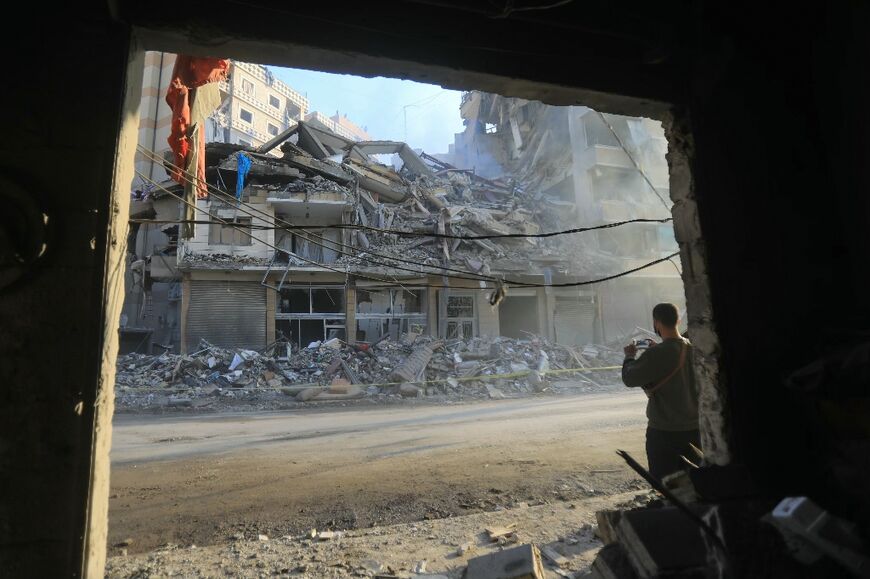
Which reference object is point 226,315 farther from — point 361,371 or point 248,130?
point 248,130

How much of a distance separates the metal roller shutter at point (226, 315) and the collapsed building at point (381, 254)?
0.15ft

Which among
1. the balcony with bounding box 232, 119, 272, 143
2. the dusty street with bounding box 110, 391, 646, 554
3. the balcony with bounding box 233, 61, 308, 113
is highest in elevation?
the balcony with bounding box 233, 61, 308, 113

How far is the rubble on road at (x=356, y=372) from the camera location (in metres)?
14.6

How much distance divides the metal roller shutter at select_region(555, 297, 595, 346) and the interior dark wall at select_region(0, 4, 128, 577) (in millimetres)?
22814

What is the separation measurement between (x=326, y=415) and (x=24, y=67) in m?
10.9

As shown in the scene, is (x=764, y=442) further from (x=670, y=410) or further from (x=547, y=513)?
(x=547, y=513)

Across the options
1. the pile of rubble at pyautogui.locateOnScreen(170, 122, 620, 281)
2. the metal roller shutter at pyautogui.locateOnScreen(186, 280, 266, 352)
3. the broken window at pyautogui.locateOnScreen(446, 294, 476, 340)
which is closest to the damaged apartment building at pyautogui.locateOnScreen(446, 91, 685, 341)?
the pile of rubble at pyautogui.locateOnScreen(170, 122, 620, 281)

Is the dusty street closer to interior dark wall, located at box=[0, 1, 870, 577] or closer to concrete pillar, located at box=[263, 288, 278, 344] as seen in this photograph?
interior dark wall, located at box=[0, 1, 870, 577]

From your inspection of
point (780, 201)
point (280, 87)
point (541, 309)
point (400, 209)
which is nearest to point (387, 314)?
point (400, 209)

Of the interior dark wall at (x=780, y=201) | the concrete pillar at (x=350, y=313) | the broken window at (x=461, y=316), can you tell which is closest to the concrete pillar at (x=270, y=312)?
the concrete pillar at (x=350, y=313)

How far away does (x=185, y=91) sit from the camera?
589cm

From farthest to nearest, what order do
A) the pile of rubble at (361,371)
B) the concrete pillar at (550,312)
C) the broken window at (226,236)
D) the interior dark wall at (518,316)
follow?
the interior dark wall at (518,316), the concrete pillar at (550,312), the broken window at (226,236), the pile of rubble at (361,371)

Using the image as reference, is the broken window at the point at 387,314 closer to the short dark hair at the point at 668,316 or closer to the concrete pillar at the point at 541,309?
the concrete pillar at the point at 541,309

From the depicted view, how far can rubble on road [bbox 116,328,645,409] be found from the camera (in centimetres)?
1455
